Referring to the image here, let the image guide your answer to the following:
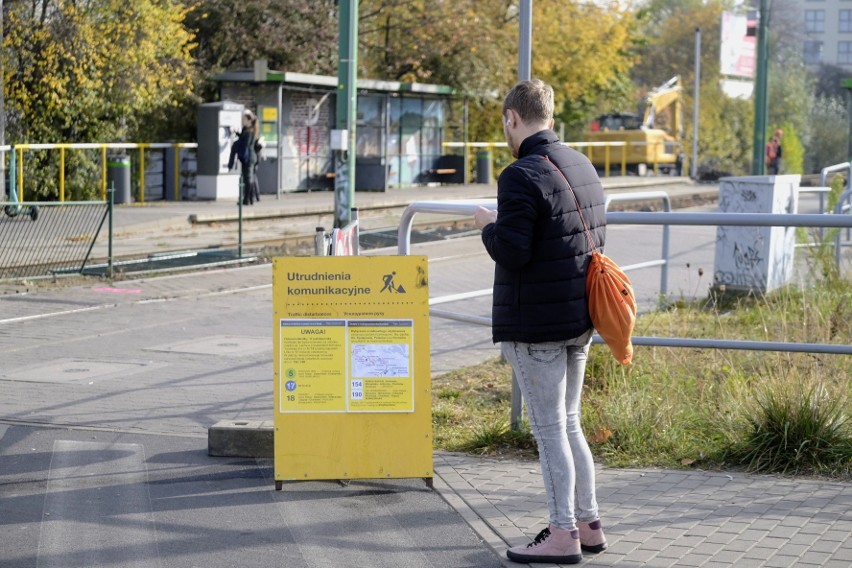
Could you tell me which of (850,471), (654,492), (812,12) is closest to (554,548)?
(654,492)

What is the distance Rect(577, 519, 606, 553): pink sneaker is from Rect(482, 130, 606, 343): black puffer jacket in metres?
0.84

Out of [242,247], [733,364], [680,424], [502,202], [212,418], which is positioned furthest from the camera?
[242,247]

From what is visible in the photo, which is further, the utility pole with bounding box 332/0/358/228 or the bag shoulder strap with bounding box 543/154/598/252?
the utility pole with bounding box 332/0/358/228

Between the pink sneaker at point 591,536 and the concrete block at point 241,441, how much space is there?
212cm

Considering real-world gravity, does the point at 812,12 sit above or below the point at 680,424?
above

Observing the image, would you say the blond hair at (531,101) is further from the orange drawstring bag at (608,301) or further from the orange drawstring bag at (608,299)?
the orange drawstring bag at (608,301)

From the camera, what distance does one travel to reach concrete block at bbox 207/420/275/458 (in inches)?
268

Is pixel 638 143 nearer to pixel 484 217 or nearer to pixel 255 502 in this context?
pixel 255 502

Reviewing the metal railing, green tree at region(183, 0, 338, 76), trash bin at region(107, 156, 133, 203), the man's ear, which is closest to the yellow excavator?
green tree at region(183, 0, 338, 76)

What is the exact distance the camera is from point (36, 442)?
7.20m

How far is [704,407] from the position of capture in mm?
7398

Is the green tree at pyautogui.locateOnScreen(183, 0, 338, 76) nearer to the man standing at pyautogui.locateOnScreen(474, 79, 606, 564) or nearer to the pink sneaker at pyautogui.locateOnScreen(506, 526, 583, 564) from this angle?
the man standing at pyautogui.locateOnScreen(474, 79, 606, 564)

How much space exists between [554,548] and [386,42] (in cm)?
3354

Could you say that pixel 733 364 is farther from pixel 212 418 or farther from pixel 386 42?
pixel 386 42
